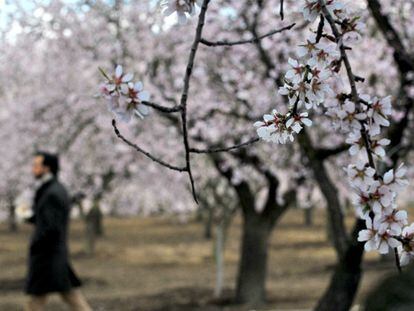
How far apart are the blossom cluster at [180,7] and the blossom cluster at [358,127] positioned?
12.6 inches

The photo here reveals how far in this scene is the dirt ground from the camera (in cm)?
1336

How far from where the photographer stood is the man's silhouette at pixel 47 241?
686cm

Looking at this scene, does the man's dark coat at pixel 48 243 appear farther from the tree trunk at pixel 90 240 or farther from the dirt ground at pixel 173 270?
the tree trunk at pixel 90 240

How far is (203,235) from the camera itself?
3381 cm

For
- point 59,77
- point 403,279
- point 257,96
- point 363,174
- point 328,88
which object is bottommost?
point 403,279

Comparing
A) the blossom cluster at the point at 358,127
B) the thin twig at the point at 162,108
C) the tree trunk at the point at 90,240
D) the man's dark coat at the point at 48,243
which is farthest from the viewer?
the tree trunk at the point at 90,240

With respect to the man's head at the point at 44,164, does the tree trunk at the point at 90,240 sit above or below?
below

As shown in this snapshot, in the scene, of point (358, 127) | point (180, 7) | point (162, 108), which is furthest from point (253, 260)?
point (162, 108)

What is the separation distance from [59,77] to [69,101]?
3.13 ft

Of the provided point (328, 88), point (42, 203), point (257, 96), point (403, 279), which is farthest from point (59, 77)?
point (403, 279)

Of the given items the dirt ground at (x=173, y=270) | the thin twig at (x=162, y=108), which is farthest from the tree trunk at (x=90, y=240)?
the thin twig at (x=162, y=108)

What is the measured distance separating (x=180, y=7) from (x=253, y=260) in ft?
32.9

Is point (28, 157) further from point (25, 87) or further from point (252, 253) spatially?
point (252, 253)

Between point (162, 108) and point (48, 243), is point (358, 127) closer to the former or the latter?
point (162, 108)
